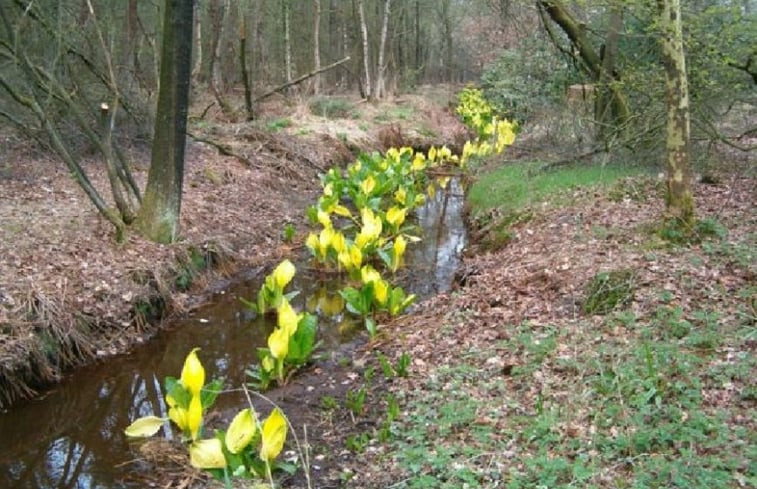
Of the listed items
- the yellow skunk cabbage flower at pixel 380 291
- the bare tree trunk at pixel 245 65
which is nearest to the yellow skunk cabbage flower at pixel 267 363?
the yellow skunk cabbage flower at pixel 380 291

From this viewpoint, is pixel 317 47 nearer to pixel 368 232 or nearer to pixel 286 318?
pixel 368 232

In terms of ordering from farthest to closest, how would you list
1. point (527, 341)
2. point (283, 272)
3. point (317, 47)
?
point (317, 47) < point (283, 272) < point (527, 341)

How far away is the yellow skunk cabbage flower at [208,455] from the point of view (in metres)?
3.90

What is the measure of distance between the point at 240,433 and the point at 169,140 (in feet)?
16.2

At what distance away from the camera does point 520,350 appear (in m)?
5.28

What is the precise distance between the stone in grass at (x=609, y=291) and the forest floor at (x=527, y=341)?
19mm

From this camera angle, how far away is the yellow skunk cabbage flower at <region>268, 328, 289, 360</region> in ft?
17.8

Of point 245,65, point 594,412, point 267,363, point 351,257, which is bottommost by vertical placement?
point 267,363

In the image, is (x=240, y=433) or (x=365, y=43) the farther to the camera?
(x=365, y=43)

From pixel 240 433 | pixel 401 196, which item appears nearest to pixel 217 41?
pixel 401 196

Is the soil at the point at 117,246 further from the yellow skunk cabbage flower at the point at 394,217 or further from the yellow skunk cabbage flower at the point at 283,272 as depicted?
the yellow skunk cabbage flower at the point at 394,217

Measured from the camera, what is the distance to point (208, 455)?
3.90 metres

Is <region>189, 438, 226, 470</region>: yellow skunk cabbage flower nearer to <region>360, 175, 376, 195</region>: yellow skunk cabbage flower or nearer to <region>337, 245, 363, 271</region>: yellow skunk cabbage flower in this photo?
<region>337, 245, 363, 271</region>: yellow skunk cabbage flower

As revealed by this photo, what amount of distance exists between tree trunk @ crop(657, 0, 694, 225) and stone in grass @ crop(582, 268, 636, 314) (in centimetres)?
96
